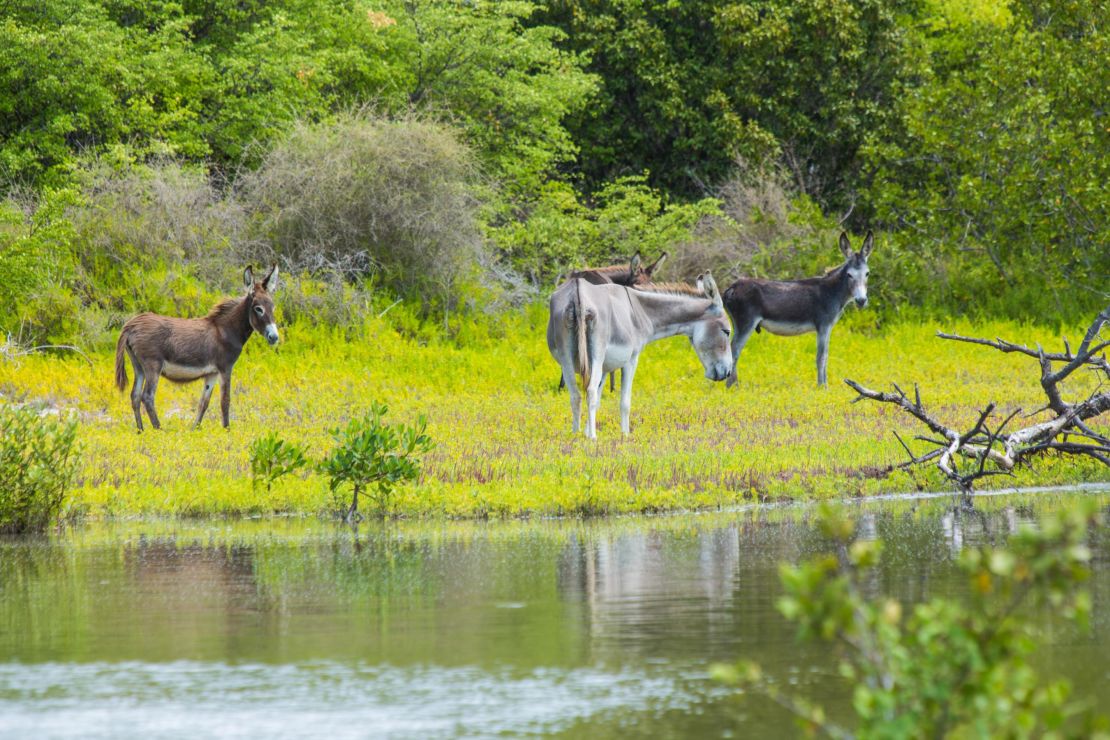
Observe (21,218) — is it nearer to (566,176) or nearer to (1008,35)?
(566,176)

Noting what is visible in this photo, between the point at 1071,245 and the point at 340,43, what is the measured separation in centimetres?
1497

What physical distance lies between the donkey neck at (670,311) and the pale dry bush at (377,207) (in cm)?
817

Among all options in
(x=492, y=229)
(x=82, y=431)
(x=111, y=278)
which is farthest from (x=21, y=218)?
(x=492, y=229)

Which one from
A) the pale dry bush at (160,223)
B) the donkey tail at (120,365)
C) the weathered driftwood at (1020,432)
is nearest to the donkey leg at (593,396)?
the weathered driftwood at (1020,432)

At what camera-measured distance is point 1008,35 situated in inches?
1237

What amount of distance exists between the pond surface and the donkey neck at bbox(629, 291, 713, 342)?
6.63 metres

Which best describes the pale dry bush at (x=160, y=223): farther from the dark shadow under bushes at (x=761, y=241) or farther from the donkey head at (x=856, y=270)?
the donkey head at (x=856, y=270)

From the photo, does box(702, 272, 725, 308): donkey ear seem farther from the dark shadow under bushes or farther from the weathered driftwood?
the dark shadow under bushes

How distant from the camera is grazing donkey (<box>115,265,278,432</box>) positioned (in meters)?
19.1

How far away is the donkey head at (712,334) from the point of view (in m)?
→ 20.0

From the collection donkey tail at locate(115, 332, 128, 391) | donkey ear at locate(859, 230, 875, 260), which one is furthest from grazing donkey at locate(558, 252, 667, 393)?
donkey tail at locate(115, 332, 128, 391)

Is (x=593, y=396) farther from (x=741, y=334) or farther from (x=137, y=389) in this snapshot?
(x=741, y=334)

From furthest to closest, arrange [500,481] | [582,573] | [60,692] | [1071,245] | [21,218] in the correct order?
1. [1071,245]
2. [21,218]
3. [500,481]
4. [582,573]
5. [60,692]

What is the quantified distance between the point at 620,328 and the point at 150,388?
5604 millimetres
